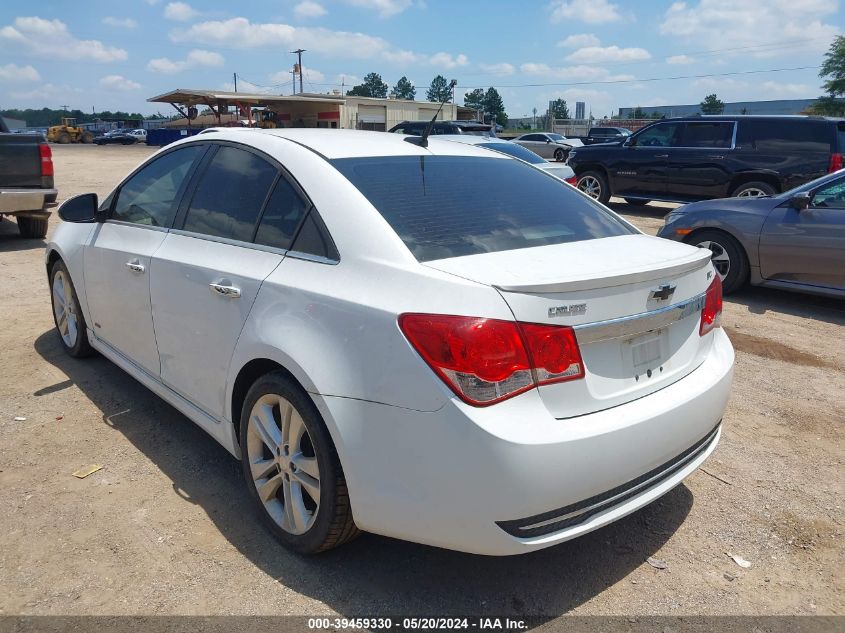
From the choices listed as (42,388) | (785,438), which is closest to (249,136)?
(42,388)

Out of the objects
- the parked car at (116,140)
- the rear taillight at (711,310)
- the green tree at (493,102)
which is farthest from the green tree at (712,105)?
the rear taillight at (711,310)

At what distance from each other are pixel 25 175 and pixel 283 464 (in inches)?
339

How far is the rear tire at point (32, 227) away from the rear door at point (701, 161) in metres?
10.9

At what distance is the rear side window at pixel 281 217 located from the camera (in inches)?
112

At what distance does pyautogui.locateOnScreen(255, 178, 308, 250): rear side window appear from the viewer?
2844 millimetres

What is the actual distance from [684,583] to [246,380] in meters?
1.98

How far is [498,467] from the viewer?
209 centimetres

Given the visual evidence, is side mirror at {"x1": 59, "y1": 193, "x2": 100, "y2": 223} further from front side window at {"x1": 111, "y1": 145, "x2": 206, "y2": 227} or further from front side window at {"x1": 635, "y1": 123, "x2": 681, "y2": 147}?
front side window at {"x1": 635, "y1": 123, "x2": 681, "y2": 147}

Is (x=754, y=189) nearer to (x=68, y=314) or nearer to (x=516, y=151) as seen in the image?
(x=516, y=151)

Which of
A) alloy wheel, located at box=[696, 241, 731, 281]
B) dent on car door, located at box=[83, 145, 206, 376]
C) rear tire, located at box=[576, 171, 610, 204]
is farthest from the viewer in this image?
rear tire, located at box=[576, 171, 610, 204]

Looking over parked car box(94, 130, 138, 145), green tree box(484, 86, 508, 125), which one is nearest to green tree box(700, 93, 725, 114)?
green tree box(484, 86, 508, 125)

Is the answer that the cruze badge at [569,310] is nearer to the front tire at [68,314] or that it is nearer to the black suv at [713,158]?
the front tire at [68,314]

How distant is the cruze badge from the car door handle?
1.38m

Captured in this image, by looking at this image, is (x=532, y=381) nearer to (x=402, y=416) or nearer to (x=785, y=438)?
(x=402, y=416)
